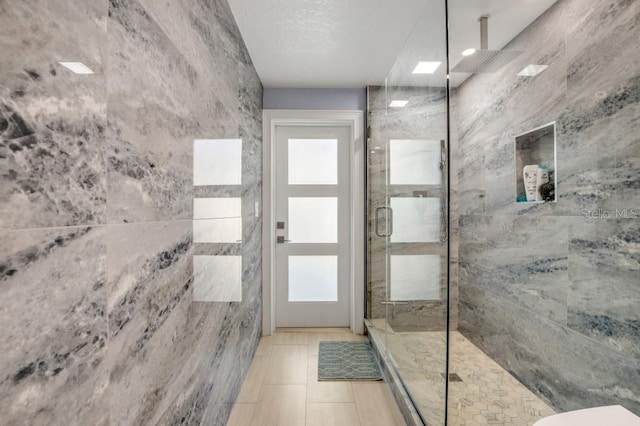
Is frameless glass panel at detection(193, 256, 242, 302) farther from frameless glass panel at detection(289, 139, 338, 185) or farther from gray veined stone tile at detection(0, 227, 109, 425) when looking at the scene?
frameless glass panel at detection(289, 139, 338, 185)

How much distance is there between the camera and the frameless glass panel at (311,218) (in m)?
3.29

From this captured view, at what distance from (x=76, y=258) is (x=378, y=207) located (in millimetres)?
2415

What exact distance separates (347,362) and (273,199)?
1.59m

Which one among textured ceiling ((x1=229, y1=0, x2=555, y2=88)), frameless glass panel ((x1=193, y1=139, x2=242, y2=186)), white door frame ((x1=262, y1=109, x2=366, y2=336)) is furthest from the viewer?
white door frame ((x1=262, y1=109, x2=366, y2=336))

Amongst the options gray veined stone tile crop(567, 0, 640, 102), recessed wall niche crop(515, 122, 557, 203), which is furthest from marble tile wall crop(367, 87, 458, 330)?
gray veined stone tile crop(567, 0, 640, 102)

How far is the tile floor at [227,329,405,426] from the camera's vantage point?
1.90m

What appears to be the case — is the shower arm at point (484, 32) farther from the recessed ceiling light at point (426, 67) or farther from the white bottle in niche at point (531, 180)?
the white bottle in niche at point (531, 180)

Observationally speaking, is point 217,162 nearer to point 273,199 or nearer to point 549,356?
point 273,199

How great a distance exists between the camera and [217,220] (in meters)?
1.64

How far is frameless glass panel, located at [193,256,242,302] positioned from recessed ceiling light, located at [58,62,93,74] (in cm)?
80

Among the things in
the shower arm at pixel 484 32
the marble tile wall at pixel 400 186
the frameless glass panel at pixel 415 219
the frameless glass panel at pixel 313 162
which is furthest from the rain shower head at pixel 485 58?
the frameless glass panel at pixel 313 162

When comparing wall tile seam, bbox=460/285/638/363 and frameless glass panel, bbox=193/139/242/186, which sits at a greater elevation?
frameless glass panel, bbox=193/139/242/186

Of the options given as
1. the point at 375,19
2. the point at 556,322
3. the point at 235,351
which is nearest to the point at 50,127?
the point at 235,351

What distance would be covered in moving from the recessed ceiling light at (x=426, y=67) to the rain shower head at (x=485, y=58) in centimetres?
61
